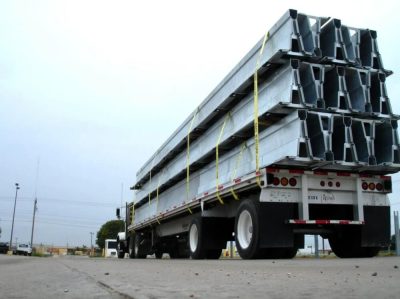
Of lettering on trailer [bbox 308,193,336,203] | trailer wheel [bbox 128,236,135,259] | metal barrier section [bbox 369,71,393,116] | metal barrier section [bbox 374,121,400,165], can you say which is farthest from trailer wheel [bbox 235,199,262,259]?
trailer wheel [bbox 128,236,135,259]

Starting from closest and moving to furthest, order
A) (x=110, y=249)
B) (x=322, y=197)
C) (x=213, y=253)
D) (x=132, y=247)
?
(x=322, y=197) < (x=213, y=253) < (x=132, y=247) < (x=110, y=249)

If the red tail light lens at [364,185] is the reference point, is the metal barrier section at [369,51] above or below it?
above

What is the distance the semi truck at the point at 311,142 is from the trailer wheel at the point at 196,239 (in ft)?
4.94

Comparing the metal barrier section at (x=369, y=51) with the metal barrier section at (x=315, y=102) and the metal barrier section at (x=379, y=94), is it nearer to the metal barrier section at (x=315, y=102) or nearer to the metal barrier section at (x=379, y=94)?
the metal barrier section at (x=315, y=102)

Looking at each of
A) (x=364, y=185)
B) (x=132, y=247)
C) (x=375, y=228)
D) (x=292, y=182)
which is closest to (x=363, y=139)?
(x=364, y=185)

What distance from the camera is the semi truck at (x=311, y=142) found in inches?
372

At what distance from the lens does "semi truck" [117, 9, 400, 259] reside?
9438mm

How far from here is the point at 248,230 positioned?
10.2 meters

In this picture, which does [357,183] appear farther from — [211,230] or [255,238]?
[211,230]

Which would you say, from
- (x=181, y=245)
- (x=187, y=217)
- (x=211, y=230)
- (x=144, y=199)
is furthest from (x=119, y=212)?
(x=211, y=230)

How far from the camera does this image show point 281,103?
9.34 m

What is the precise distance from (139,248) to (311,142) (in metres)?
14.8

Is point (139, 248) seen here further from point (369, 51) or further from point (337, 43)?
point (337, 43)

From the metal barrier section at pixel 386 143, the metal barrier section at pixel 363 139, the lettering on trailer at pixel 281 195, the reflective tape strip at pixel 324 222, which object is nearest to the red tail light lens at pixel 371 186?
the metal barrier section at pixel 386 143
